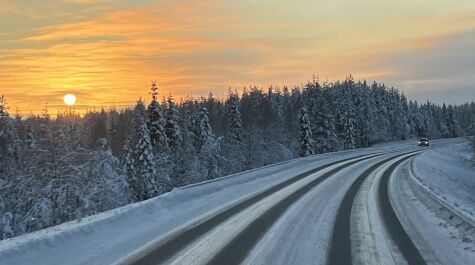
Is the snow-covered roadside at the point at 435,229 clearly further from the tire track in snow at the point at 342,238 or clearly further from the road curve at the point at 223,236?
the road curve at the point at 223,236

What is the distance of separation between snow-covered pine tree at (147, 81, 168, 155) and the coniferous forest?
115mm

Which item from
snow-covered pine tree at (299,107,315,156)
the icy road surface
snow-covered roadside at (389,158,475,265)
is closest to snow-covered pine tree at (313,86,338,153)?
snow-covered pine tree at (299,107,315,156)

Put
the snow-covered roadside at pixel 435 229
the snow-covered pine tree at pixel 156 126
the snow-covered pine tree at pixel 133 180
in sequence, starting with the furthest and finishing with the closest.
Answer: the snow-covered pine tree at pixel 156 126, the snow-covered pine tree at pixel 133 180, the snow-covered roadside at pixel 435 229

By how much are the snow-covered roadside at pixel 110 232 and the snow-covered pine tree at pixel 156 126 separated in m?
38.3

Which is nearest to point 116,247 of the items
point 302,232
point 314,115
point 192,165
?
point 302,232

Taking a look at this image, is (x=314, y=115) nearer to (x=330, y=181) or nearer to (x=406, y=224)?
(x=330, y=181)

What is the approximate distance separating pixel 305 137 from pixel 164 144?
20.8 m

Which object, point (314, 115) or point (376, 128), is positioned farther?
point (376, 128)

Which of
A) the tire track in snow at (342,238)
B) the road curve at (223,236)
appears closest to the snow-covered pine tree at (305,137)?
the road curve at (223,236)

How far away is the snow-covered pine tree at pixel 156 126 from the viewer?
5616 centimetres

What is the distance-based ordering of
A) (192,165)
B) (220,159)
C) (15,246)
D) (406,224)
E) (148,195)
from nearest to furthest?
(15,246)
(406,224)
(148,195)
(192,165)
(220,159)

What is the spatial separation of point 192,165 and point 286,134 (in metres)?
40.3

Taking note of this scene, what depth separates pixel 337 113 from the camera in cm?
9394

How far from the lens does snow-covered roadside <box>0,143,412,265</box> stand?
25.7ft
